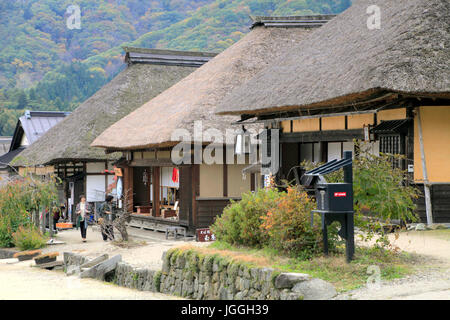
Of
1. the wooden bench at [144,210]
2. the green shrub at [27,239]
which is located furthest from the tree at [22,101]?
the green shrub at [27,239]

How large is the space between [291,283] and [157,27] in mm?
79094

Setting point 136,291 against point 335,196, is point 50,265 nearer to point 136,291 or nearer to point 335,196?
point 136,291

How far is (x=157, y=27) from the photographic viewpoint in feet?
271

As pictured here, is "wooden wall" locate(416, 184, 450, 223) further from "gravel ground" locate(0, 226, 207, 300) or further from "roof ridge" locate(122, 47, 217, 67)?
"roof ridge" locate(122, 47, 217, 67)

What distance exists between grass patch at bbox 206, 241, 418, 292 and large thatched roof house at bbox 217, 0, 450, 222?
3.61m

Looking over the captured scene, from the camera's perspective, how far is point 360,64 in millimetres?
12031

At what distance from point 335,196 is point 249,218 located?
2181mm

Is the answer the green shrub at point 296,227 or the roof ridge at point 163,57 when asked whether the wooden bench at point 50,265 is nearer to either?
the green shrub at point 296,227

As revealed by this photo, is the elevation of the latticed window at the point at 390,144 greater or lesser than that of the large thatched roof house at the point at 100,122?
lesser

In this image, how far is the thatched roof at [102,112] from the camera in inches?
941

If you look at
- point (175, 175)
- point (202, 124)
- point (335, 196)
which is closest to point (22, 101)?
point (175, 175)

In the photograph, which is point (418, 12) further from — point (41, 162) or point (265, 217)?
point (41, 162)

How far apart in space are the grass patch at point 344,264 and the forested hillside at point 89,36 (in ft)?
158
